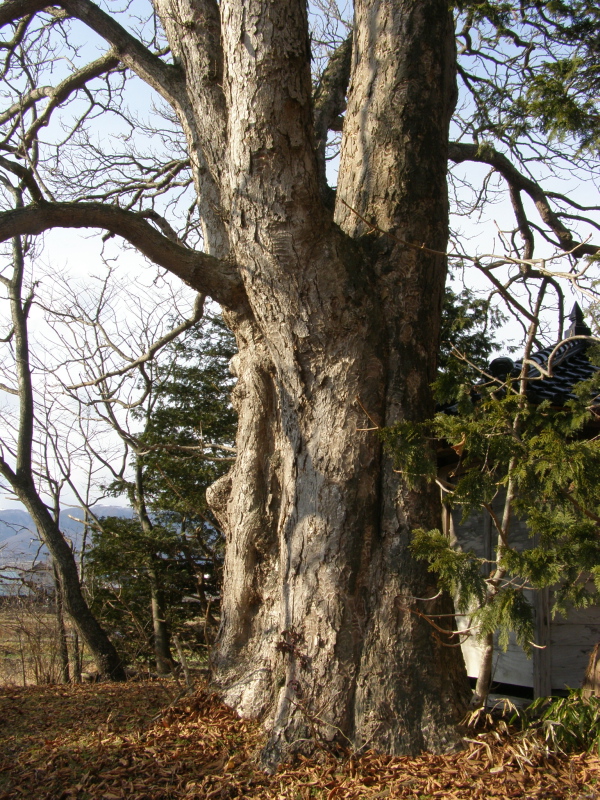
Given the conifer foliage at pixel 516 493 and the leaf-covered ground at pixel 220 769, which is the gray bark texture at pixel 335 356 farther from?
the conifer foliage at pixel 516 493

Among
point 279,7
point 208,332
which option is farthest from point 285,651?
point 208,332

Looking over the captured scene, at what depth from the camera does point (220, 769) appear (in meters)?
3.56

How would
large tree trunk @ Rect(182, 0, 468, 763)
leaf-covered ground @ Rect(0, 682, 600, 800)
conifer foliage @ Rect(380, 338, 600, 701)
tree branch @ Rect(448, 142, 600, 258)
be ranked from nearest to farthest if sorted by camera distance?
conifer foliage @ Rect(380, 338, 600, 701)
leaf-covered ground @ Rect(0, 682, 600, 800)
large tree trunk @ Rect(182, 0, 468, 763)
tree branch @ Rect(448, 142, 600, 258)

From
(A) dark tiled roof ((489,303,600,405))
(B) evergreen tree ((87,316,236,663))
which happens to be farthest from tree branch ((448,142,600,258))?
(B) evergreen tree ((87,316,236,663))

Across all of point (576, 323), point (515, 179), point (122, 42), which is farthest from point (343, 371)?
point (576, 323)

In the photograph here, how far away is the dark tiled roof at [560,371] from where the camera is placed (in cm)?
562

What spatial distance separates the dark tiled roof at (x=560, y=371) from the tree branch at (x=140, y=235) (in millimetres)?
2435

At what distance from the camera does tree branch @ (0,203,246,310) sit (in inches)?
151

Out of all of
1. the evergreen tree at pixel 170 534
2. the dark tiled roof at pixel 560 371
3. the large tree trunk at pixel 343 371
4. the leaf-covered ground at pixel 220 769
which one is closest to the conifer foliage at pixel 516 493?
the large tree trunk at pixel 343 371

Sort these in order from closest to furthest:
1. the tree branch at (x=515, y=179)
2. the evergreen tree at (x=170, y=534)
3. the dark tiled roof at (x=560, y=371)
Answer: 1. the dark tiled roof at (x=560, y=371)
2. the tree branch at (x=515, y=179)
3. the evergreen tree at (x=170, y=534)

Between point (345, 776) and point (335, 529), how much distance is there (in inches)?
52.2

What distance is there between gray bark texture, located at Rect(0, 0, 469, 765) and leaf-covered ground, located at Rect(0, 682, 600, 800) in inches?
6.3

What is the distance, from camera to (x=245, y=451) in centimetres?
488

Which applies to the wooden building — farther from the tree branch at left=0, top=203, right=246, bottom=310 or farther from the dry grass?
the dry grass
